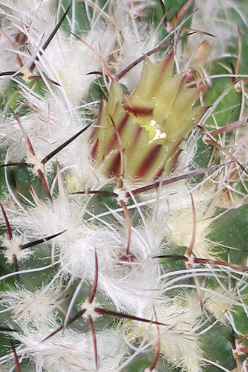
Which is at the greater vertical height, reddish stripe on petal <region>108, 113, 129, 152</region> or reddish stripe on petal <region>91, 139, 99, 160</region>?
reddish stripe on petal <region>108, 113, 129, 152</region>

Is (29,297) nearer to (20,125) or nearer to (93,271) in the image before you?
(93,271)

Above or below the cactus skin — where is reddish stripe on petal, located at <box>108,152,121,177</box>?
below

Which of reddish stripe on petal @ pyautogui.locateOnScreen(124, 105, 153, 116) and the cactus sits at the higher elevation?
reddish stripe on petal @ pyautogui.locateOnScreen(124, 105, 153, 116)

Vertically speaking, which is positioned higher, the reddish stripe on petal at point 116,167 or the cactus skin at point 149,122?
the cactus skin at point 149,122

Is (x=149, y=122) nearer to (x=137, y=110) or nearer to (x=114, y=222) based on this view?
(x=137, y=110)

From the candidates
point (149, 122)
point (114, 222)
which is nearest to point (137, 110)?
point (149, 122)

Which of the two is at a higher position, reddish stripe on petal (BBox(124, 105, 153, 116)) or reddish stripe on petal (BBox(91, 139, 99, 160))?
reddish stripe on petal (BBox(124, 105, 153, 116))
